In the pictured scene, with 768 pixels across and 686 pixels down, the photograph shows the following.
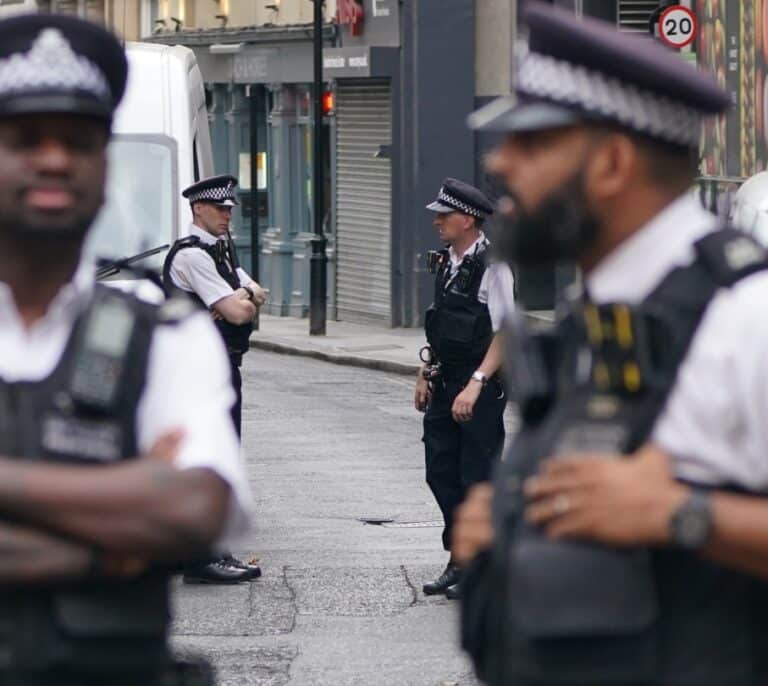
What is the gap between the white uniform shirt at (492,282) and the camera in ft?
34.1

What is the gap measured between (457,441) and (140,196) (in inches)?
147

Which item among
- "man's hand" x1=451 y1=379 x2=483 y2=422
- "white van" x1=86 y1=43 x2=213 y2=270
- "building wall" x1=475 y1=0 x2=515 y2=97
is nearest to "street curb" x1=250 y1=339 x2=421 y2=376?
"building wall" x1=475 y1=0 x2=515 y2=97

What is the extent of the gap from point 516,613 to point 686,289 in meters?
0.53

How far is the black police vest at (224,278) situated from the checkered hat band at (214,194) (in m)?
0.22

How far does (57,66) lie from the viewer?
3.55 metres

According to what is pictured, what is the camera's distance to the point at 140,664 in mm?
3414

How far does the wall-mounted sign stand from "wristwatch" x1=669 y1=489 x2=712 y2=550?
2918cm

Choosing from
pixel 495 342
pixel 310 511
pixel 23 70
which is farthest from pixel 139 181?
pixel 23 70

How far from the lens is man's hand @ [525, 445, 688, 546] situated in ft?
10.3

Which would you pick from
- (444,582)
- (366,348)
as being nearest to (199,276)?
(444,582)

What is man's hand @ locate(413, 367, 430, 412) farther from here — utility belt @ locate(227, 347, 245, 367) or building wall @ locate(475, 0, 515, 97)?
building wall @ locate(475, 0, 515, 97)

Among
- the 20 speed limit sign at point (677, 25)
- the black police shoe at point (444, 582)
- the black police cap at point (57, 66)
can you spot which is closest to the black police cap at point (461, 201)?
the black police shoe at point (444, 582)

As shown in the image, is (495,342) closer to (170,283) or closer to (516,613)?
(170,283)

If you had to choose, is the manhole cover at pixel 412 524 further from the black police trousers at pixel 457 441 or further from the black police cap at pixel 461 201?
the black police cap at pixel 461 201
